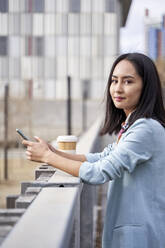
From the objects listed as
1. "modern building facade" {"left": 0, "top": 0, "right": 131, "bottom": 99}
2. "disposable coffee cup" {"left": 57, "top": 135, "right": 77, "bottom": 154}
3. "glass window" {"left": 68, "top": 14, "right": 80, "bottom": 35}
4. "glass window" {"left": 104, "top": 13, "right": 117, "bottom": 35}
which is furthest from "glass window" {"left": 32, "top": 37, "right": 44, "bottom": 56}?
"disposable coffee cup" {"left": 57, "top": 135, "right": 77, "bottom": 154}

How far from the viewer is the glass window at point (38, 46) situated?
4029 cm

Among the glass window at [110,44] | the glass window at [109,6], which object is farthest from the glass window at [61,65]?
the glass window at [109,6]

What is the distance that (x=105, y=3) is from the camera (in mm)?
38500

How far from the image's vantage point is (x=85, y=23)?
37.7 m

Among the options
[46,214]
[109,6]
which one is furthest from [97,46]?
[46,214]

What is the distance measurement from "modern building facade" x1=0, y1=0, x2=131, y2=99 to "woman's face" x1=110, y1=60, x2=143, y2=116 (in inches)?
1386

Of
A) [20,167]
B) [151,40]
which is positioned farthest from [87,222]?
[151,40]

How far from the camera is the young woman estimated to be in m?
Answer: 2.02

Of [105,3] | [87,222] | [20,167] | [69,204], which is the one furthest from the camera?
[105,3]

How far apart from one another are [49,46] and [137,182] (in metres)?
39.0

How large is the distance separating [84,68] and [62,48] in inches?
87.8

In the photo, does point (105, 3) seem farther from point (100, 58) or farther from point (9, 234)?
point (9, 234)

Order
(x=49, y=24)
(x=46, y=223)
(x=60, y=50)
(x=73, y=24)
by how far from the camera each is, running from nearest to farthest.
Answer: (x=46, y=223) < (x=73, y=24) < (x=49, y=24) < (x=60, y=50)

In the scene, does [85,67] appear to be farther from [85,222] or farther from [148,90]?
[148,90]
